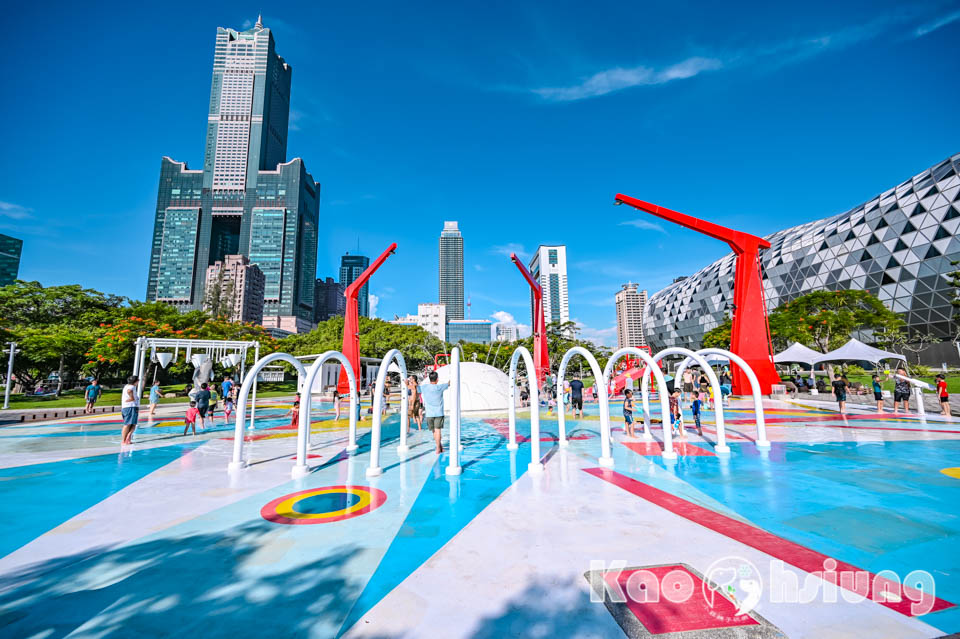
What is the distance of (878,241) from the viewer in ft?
161

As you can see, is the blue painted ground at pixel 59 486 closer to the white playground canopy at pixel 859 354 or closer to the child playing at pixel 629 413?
the child playing at pixel 629 413

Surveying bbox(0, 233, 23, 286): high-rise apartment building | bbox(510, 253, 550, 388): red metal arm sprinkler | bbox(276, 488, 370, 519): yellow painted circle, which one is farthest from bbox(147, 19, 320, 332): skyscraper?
bbox(276, 488, 370, 519): yellow painted circle

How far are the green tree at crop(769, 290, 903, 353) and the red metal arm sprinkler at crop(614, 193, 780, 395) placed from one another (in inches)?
666

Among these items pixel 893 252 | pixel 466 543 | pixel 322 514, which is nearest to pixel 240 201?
pixel 893 252

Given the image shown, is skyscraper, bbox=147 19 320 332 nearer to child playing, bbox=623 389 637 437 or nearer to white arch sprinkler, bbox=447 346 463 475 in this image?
child playing, bbox=623 389 637 437

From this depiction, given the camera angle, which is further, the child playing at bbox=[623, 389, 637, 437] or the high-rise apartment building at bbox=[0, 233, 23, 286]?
Result: the high-rise apartment building at bbox=[0, 233, 23, 286]

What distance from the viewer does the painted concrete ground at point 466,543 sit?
302cm

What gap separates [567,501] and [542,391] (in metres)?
19.1

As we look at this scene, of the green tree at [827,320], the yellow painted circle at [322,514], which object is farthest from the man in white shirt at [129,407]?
the green tree at [827,320]

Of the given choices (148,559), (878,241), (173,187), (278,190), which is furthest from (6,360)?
(173,187)

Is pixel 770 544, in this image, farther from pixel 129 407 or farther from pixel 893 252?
pixel 893 252

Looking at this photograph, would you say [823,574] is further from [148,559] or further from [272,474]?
[272,474]

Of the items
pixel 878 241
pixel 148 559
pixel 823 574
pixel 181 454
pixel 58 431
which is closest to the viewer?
pixel 823 574

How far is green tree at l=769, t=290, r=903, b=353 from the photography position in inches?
1321
